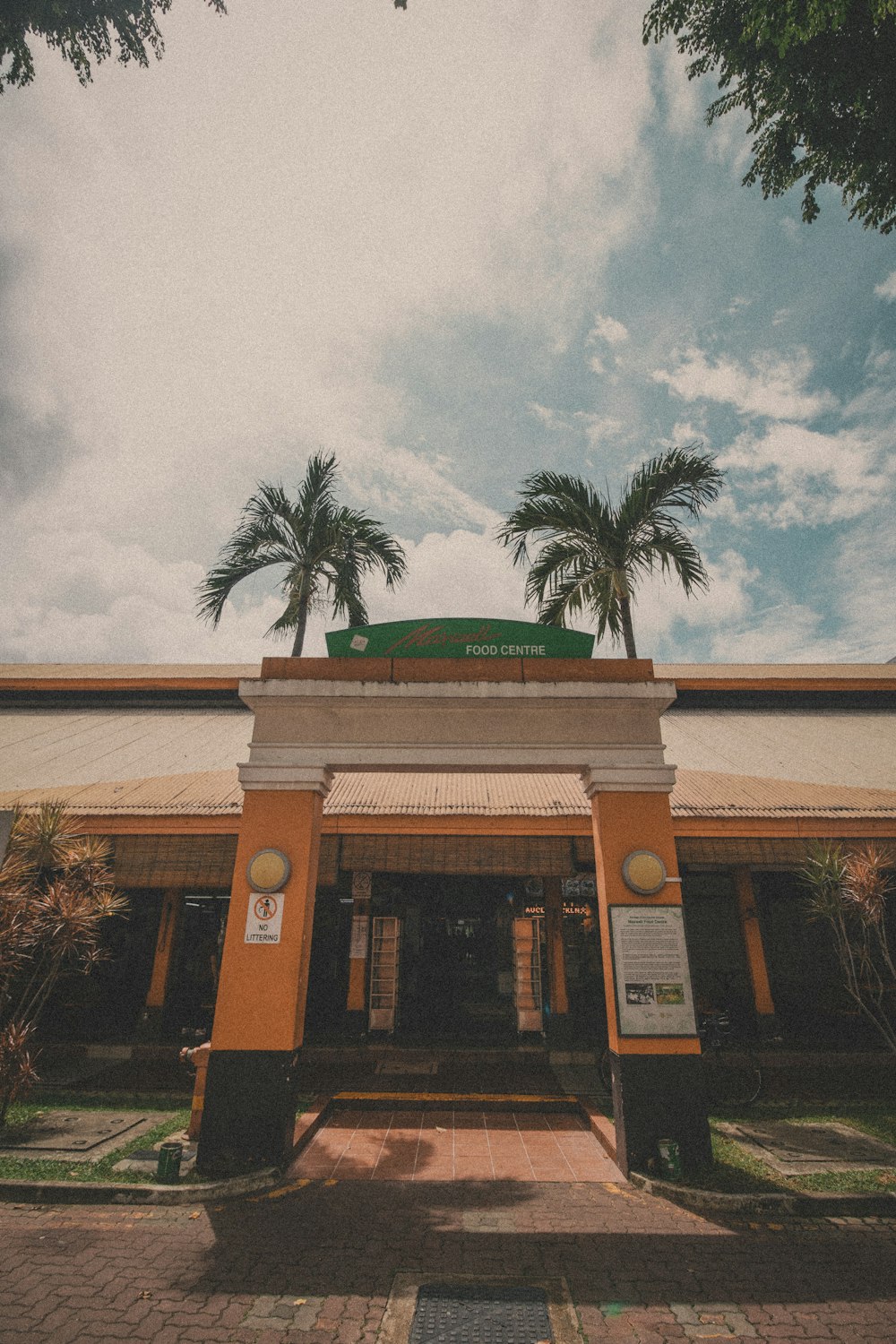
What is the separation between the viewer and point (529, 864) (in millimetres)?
Answer: 9367

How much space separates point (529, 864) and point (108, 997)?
874 cm

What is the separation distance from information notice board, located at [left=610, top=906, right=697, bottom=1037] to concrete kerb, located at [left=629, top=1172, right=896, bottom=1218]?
1215mm

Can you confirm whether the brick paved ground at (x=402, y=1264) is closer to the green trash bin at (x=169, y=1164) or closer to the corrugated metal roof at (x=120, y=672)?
the green trash bin at (x=169, y=1164)

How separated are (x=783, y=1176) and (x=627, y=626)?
633 cm

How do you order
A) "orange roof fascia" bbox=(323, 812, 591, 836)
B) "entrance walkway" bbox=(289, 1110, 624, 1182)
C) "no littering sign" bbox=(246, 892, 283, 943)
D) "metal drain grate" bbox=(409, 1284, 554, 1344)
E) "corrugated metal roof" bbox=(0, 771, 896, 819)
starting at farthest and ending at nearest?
"orange roof fascia" bbox=(323, 812, 591, 836) < "corrugated metal roof" bbox=(0, 771, 896, 819) < "no littering sign" bbox=(246, 892, 283, 943) < "entrance walkway" bbox=(289, 1110, 624, 1182) < "metal drain grate" bbox=(409, 1284, 554, 1344)

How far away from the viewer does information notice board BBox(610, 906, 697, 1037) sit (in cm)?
589

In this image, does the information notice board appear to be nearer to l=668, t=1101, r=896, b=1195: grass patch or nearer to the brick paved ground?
l=668, t=1101, r=896, b=1195: grass patch

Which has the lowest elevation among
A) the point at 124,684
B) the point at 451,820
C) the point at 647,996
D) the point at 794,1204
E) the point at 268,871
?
the point at 794,1204

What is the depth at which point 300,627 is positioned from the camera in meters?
10.3

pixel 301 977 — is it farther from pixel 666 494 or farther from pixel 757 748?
pixel 757 748

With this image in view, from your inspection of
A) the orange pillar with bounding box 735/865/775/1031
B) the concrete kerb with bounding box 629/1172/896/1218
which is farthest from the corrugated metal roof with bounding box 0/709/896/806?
the concrete kerb with bounding box 629/1172/896/1218

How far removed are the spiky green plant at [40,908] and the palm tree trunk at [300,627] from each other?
13.3ft

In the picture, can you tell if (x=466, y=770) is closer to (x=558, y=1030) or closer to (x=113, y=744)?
(x=558, y=1030)

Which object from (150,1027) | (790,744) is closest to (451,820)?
(150,1027)
